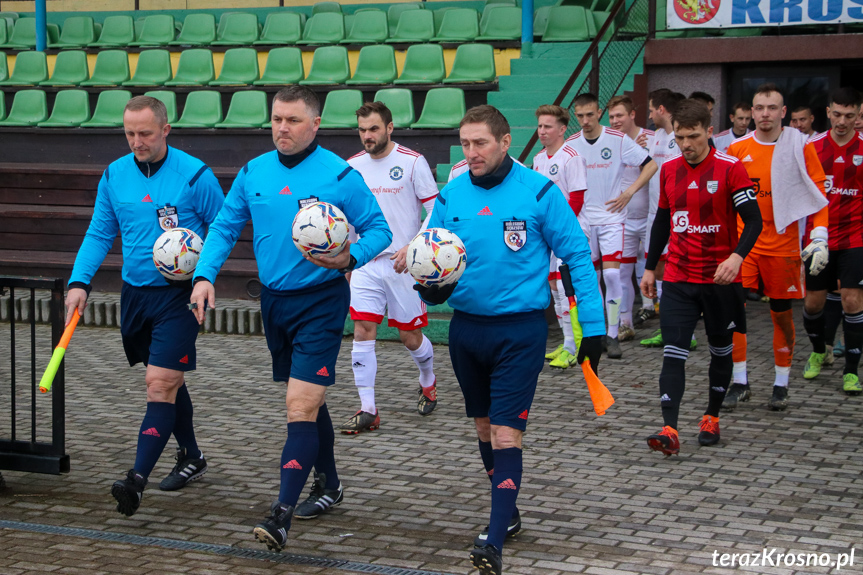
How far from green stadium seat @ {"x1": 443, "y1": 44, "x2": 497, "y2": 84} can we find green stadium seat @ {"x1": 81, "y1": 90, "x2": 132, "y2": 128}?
15.7 feet

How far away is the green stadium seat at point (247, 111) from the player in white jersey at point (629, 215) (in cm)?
525

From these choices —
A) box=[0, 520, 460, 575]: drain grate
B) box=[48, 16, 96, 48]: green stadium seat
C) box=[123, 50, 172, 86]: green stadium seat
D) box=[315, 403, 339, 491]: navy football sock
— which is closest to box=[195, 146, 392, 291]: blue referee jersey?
box=[315, 403, 339, 491]: navy football sock

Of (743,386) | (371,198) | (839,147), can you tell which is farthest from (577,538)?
(839,147)

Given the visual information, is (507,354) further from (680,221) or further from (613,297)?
(613,297)

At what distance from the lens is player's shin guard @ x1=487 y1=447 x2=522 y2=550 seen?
4.63 metres

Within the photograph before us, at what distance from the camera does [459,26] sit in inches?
590

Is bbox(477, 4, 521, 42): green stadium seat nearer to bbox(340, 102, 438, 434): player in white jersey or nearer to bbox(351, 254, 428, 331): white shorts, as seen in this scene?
bbox(340, 102, 438, 434): player in white jersey

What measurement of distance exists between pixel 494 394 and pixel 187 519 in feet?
6.08

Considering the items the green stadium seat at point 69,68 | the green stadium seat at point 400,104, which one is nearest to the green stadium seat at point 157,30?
the green stadium seat at point 69,68

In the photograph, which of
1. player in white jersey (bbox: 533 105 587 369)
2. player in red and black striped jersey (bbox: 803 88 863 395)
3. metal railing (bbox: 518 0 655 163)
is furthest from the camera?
metal railing (bbox: 518 0 655 163)

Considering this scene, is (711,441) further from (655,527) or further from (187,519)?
(187,519)

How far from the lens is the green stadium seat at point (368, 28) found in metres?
15.4

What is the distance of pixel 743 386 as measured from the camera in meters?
7.92

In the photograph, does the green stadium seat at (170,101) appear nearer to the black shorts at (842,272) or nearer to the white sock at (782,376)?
the black shorts at (842,272)
